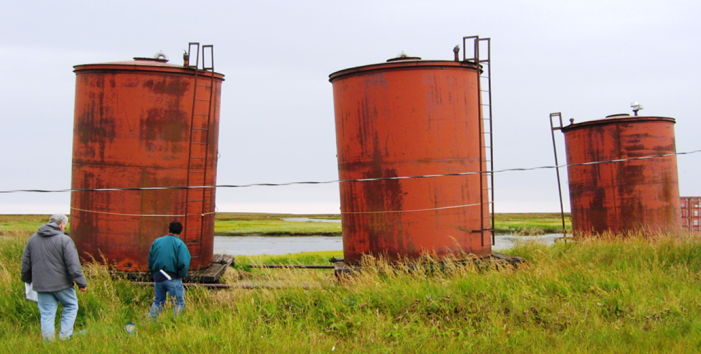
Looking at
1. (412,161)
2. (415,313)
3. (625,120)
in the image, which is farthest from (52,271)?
(625,120)

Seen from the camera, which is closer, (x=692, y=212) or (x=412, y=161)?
(x=412, y=161)

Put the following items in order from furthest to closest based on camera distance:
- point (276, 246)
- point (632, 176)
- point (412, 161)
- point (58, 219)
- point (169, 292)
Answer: point (276, 246)
point (632, 176)
point (412, 161)
point (169, 292)
point (58, 219)

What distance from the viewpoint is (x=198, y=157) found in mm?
11047

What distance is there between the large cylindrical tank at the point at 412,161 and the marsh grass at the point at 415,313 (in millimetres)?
527

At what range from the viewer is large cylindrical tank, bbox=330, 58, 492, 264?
394 inches

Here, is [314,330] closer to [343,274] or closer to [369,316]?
[369,316]

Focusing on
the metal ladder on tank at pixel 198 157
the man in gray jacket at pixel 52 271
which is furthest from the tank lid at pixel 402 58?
the man in gray jacket at pixel 52 271

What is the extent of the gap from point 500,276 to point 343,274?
257 cm

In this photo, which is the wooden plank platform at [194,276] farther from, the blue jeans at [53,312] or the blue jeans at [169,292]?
the blue jeans at [53,312]

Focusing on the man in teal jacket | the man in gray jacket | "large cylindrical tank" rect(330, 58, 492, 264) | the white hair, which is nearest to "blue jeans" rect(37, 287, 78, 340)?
the man in gray jacket

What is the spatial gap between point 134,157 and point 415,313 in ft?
19.7

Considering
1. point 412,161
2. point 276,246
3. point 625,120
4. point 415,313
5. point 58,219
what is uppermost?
point 625,120

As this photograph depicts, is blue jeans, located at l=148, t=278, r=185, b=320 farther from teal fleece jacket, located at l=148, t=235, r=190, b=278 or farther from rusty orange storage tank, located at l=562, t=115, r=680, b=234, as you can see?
rusty orange storage tank, located at l=562, t=115, r=680, b=234

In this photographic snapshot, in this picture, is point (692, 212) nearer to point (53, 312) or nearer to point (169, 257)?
point (169, 257)
